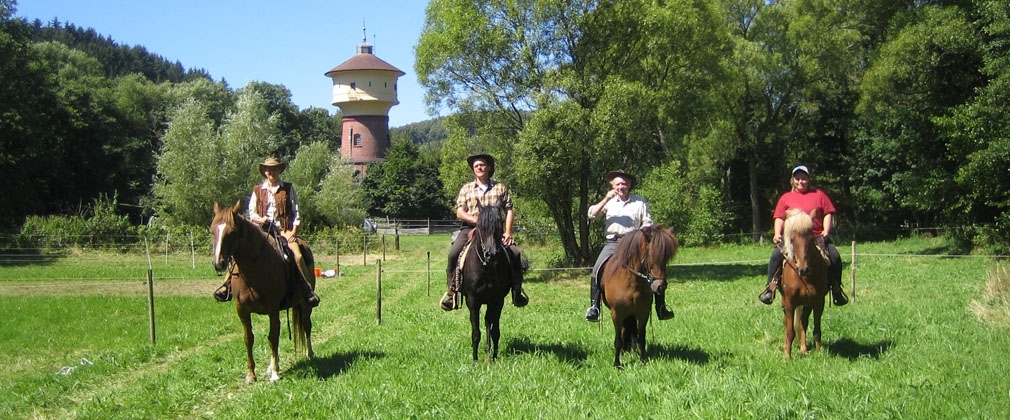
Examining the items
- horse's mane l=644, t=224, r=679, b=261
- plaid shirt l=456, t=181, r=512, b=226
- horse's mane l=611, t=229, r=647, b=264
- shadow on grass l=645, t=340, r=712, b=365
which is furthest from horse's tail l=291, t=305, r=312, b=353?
horse's mane l=644, t=224, r=679, b=261

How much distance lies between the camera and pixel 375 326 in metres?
14.2

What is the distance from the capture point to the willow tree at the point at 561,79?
24.7 m

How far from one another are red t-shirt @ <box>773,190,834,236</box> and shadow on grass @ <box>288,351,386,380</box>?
5.55 m

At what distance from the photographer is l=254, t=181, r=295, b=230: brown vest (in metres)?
10.4

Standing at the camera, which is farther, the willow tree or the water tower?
the water tower

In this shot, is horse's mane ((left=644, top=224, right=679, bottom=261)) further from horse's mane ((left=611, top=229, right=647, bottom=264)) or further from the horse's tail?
the horse's tail

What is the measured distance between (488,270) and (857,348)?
481cm

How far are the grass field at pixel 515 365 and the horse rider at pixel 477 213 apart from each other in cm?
80

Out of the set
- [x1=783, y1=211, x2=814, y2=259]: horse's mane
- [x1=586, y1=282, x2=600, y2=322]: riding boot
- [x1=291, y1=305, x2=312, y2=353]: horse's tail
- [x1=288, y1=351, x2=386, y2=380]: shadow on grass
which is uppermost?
[x1=783, y1=211, x2=814, y2=259]: horse's mane

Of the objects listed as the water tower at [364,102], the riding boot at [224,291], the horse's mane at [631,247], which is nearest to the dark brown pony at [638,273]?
the horse's mane at [631,247]

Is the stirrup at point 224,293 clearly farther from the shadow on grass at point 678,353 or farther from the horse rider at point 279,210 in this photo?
the shadow on grass at point 678,353

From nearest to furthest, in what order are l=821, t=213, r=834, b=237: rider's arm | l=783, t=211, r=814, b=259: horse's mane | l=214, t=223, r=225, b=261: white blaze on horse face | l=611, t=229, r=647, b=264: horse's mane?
l=214, t=223, r=225, b=261: white blaze on horse face
l=611, t=229, r=647, b=264: horse's mane
l=783, t=211, r=814, b=259: horse's mane
l=821, t=213, r=834, b=237: rider's arm

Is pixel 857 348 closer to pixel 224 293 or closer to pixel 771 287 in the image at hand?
pixel 771 287

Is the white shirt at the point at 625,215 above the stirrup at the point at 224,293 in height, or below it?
above
